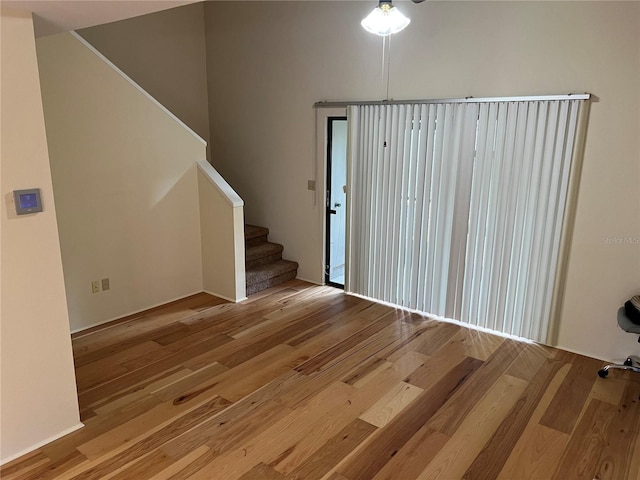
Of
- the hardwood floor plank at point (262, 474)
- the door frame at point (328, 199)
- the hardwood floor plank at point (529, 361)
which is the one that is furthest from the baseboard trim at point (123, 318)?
the hardwood floor plank at point (529, 361)

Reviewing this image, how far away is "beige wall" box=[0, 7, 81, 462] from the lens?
2.20 m

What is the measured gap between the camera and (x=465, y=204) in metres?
4.00

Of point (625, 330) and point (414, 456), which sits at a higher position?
point (625, 330)

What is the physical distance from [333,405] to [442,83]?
9.33 ft

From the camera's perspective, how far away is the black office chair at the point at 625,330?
3.07 meters

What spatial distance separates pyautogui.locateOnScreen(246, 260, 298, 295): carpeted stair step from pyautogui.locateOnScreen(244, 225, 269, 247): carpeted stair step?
335 mm

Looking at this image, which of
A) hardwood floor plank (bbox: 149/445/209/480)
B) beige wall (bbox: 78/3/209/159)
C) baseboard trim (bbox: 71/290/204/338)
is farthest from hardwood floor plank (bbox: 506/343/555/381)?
beige wall (bbox: 78/3/209/159)

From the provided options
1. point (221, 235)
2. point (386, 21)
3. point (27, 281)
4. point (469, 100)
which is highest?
point (386, 21)

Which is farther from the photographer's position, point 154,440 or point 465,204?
point 465,204

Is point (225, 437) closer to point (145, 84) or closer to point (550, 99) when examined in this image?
point (550, 99)

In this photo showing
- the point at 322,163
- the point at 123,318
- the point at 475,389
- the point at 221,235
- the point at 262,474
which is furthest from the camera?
the point at 322,163

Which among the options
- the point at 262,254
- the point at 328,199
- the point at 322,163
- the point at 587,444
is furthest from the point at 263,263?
the point at 587,444

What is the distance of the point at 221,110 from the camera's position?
19.1ft

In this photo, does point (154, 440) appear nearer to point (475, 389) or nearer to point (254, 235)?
point (475, 389)
